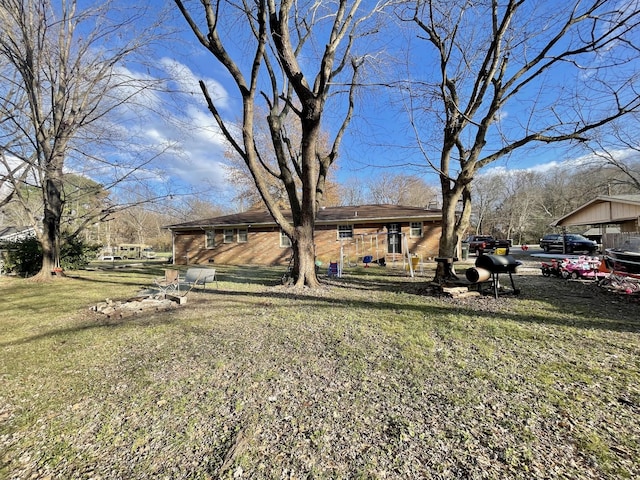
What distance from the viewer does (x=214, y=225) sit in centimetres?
1906

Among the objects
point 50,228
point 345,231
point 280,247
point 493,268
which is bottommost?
point 493,268

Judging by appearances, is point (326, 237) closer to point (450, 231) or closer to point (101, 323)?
point (450, 231)

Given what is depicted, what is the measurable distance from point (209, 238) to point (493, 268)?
1742cm

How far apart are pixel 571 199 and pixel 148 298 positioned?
47.5 meters

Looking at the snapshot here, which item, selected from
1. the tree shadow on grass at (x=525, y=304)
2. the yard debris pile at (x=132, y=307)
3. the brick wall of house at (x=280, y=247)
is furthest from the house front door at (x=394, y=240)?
the yard debris pile at (x=132, y=307)

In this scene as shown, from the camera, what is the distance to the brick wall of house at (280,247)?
1598cm

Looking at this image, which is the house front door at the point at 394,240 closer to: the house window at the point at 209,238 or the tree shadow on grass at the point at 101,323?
the house window at the point at 209,238

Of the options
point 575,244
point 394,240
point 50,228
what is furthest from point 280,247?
point 575,244

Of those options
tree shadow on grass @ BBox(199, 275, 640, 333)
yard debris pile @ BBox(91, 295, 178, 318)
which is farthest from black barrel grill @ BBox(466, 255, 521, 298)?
yard debris pile @ BBox(91, 295, 178, 318)

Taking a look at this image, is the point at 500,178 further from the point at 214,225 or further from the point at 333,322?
the point at 333,322

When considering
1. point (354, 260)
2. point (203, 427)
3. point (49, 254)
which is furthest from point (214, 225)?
point (203, 427)

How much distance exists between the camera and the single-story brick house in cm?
1602

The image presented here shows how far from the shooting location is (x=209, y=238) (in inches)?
771

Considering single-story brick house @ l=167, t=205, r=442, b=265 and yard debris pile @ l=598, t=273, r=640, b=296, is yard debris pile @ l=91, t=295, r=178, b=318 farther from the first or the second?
yard debris pile @ l=598, t=273, r=640, b=296
